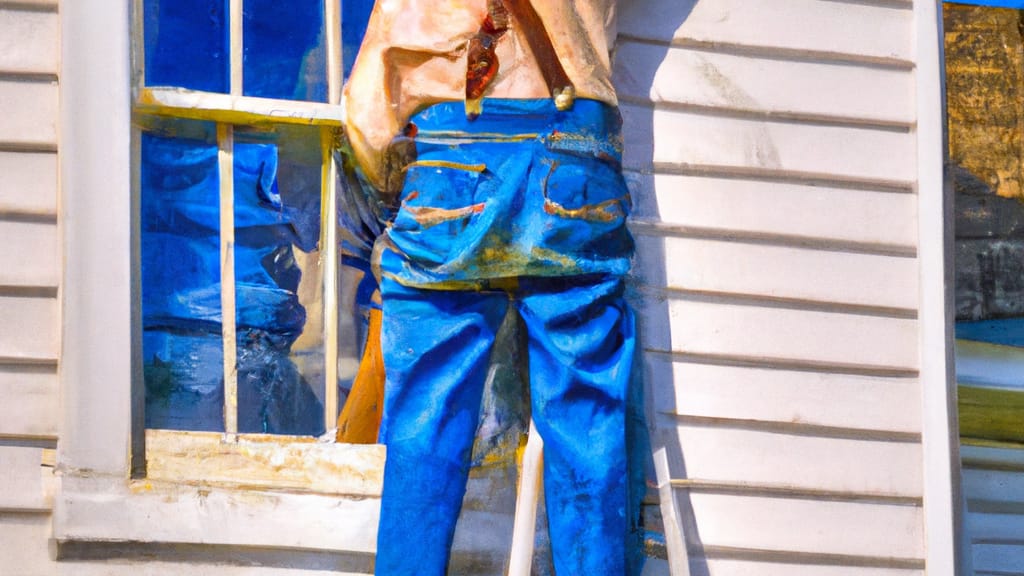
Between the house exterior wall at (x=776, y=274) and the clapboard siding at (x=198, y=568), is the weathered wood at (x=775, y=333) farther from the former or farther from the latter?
the clapboard siding at (x=198, y=568)

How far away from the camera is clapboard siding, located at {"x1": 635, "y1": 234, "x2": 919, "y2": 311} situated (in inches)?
129

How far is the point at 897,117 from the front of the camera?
3.45 m

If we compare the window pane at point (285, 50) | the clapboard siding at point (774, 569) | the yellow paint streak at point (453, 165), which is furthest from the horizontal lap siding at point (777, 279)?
the window pane at point (285, 50)

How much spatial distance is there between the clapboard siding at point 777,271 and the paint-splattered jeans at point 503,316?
182 millimetres

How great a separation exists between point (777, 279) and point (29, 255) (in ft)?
5.53

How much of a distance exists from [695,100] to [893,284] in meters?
0.65

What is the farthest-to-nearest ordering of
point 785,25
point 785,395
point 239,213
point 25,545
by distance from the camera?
point 785,25 → point 785,395 → point 239,213 → point 25,545

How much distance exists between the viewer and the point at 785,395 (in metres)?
3.29

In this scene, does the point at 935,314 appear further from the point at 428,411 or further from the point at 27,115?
the point at 27,115

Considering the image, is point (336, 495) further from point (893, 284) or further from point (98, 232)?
point (893, 284)

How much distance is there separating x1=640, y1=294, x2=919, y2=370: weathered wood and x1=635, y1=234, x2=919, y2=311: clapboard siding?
0.04 meters

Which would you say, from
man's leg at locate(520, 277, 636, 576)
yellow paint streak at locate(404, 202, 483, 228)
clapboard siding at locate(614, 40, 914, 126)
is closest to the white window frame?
man's leg at locate(520, 277, 636, 576)

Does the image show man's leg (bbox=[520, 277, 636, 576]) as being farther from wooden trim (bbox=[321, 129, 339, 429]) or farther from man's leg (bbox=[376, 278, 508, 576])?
wooden trim (bbox=[321, 129, 339, 429])

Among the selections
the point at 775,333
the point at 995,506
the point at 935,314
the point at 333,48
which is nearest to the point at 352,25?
the point at 333,48
